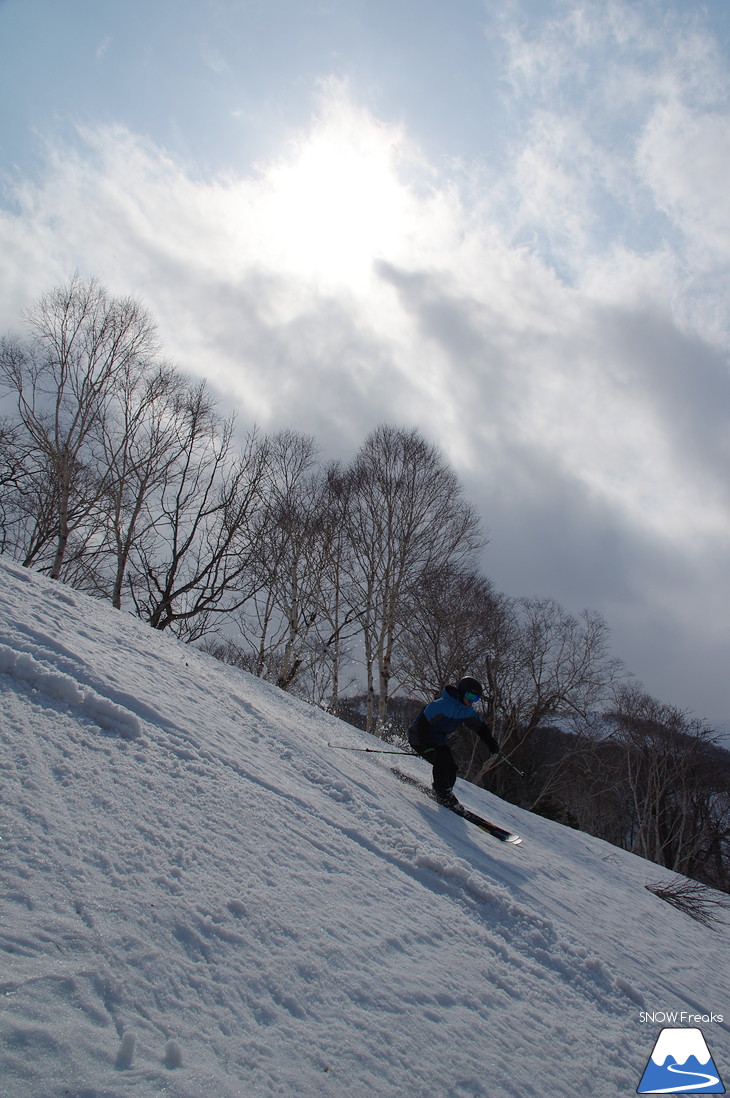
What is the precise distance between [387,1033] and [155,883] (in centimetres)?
113

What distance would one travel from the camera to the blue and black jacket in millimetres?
6137

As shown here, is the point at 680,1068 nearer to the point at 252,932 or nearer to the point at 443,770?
the point at 252,932

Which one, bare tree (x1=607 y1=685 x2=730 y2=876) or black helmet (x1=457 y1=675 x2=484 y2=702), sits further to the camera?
bare tree (x1=607 y1=685 x2=730 y2=876)

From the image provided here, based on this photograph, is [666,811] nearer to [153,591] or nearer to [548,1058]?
[153,591]

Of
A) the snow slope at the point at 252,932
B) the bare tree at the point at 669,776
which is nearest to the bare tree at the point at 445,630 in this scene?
the bare tree at the point at 669,776

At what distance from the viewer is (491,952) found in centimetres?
311

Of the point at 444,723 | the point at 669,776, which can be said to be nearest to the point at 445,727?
the point at 444,723

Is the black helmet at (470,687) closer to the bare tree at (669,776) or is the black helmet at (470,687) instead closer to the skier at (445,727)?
the skier at (445,727)

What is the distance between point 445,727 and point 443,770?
48 centimetres

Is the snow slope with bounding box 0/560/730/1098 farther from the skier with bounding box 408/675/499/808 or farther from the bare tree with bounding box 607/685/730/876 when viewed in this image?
the bare tree with bounding box 607/685/730/876

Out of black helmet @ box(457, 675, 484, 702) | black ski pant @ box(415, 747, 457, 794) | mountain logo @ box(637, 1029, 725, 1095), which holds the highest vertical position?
black helmet @ box(457, 675, 484, 702)

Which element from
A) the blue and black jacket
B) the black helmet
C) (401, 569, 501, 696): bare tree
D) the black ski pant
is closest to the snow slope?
the black ski pant

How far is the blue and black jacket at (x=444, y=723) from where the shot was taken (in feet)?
20.1

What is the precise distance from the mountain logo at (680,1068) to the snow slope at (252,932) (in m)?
0.07
